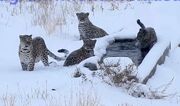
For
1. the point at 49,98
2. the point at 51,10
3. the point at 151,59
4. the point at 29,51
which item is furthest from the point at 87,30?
the point at 49,98

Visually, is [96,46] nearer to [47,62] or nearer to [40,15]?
[47,62]

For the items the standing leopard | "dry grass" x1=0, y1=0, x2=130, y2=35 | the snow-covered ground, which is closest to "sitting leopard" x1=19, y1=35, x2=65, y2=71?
the snow-covered ground

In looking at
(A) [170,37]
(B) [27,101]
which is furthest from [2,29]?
(B) [27,101]

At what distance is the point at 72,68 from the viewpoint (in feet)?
29.4

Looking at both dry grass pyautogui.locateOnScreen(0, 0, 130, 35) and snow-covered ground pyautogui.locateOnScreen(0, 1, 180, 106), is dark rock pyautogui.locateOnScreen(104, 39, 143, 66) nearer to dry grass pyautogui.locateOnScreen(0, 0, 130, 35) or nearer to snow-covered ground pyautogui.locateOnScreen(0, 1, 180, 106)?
snow-covered ground pyautogui.locateOnScreen(0, 1, 180, 106)

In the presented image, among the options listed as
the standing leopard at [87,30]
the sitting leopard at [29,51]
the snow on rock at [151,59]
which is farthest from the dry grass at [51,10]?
the snow on rock at [151,59]

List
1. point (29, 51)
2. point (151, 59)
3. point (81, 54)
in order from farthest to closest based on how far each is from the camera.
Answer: point (81, 54) → point (29, 51) → point (151, 59)

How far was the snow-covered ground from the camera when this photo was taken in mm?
7070

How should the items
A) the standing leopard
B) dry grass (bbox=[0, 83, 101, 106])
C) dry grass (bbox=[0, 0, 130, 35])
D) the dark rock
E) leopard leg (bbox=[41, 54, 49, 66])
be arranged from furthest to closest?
dry grass (bbox=[0, 0, 130, 35]), the standing leopard, the dark rock, leopard leg (bbox=[41, 54, 49, 66]), dry grass (bbox=[0, 83, 101, 106])

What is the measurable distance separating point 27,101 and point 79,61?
2.53 m

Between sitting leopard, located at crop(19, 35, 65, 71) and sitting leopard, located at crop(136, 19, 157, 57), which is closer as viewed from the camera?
sitting leopard, located at crop(19, 35, 65, 71)

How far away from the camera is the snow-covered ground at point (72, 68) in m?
7.07

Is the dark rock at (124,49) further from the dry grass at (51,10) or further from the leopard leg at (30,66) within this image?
the dry grass at (51,10)

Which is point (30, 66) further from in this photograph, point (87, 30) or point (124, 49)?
point (87, 30)
